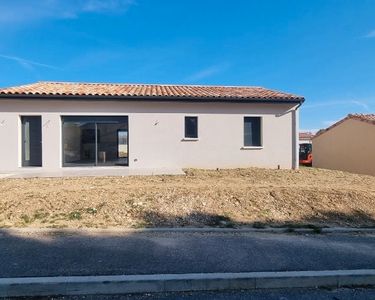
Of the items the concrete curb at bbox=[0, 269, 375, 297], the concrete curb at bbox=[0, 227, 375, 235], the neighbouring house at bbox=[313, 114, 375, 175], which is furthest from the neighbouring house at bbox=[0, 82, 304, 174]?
the concrete curb at bbox=[0, 269, 375, 297]

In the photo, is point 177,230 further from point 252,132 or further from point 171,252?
point 252,132

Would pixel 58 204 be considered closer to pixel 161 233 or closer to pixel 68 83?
pixel 161 233

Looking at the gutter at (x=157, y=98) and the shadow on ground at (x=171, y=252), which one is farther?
the gutter at (x=157, y=98)

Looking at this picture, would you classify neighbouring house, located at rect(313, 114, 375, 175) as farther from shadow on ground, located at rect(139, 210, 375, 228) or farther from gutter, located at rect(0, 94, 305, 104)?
shadow on ground, located at rect(139, 210, 375, 228)

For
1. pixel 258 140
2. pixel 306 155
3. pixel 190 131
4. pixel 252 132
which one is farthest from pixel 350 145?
pixel 190 131

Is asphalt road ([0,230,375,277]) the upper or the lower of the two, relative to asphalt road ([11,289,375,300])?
upper

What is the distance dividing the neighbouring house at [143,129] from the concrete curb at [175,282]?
11.5 metres

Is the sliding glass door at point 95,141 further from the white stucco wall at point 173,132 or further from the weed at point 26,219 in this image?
the weed at point 26,219

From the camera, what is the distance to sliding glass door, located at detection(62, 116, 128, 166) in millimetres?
15836

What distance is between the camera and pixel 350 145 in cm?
2434

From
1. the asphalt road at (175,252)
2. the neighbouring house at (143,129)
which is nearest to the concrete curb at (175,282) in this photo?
the asphalt road at (175,252)

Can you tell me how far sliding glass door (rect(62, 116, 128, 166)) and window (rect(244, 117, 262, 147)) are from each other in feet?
18.9

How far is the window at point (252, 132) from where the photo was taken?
658 inches

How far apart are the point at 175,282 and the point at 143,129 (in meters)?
11.9
